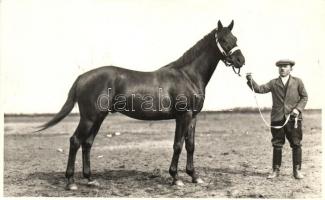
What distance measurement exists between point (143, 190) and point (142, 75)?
1601mm

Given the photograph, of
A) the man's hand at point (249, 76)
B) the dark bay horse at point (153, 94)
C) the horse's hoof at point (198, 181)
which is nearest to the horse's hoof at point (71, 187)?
the dark bay horse at point (153, 94)

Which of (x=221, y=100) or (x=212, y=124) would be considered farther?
(x=212, y=124)

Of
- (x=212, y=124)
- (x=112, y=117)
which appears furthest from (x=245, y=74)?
(x=112, y=117)

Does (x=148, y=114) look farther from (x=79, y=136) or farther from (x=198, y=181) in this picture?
(x=198, y=181)

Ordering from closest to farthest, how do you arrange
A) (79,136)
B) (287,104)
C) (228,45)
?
(79,136)
(228,45)
(287,104)

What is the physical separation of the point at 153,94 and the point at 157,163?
196cm

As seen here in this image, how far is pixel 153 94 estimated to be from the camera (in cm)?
540

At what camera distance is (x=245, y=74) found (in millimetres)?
5746

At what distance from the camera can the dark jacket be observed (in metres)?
5.59

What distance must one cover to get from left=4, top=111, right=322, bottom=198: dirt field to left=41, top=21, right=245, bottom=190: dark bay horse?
0.39 m

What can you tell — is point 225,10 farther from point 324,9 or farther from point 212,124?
point 212,124

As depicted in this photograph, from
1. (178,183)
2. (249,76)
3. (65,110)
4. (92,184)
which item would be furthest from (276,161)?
(65,110)

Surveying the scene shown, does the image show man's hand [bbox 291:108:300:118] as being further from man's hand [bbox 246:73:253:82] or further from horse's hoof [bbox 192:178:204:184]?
horse's hoof [bbox 192:178:204:184]

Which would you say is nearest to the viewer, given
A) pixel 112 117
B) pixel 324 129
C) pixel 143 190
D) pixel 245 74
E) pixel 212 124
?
pixel 143 190
